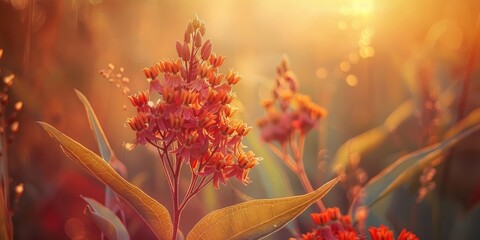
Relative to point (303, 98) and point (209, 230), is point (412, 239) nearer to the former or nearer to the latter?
point (209, 230)

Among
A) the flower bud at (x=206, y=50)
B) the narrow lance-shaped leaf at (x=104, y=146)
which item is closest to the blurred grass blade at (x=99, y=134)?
the narrow lance-shaped leaf at (x=104, y=146)

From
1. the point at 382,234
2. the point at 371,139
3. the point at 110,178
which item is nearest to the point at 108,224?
the point at 110,178

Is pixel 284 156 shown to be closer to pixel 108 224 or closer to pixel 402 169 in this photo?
pixel 402 169

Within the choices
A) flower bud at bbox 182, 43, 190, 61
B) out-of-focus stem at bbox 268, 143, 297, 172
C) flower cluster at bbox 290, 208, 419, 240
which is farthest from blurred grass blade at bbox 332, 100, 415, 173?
flower bud at bbox 182, 43, 190, 61

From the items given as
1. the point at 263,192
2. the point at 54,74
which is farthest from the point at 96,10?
the point at 263,192

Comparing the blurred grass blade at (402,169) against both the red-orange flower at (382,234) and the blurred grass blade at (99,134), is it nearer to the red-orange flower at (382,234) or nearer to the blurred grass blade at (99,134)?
the red-orange flower at (382,234)

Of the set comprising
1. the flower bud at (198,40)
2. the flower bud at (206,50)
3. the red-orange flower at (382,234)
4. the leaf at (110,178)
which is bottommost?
the red-orange flower at (382,234)

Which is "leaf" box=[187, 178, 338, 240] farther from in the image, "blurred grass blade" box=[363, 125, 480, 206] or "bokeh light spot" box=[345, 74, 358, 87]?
"bokeh light spot" box=[345, 74, 358, 87]

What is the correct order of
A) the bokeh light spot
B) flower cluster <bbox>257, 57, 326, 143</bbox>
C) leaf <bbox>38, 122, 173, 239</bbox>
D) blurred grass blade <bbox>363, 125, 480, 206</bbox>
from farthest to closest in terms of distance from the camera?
the bokeh light spot
flower cluster <bbox>257, 57, 326, 143</bbox>
blurred grass blade <bbox>363, 125, 480, 206</bbox>
leaf <bbox>38, 122, 173, 239</bbox>
